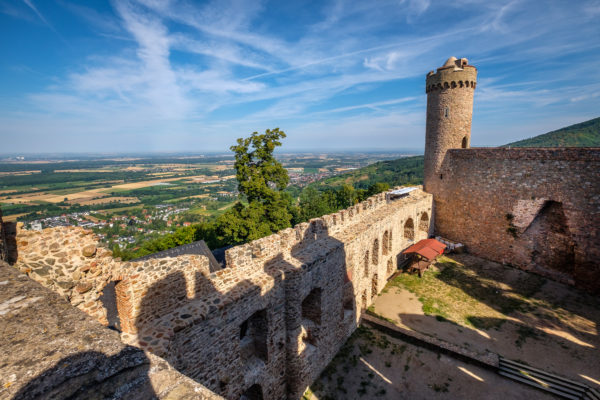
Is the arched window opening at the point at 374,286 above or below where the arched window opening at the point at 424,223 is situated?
below

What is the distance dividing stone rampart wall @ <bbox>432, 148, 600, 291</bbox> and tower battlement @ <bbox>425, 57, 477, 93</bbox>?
12.2 feet

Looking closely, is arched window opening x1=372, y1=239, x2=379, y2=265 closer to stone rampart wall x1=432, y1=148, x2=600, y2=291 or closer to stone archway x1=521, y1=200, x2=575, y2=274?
stone rampart wall x1=432, y1=148, x2=600, y2=291

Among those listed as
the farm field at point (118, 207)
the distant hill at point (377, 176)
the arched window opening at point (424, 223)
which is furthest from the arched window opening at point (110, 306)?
the distant hill at point (377, 176)

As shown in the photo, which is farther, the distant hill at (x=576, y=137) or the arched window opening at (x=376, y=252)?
the distant hill at (x=576, y=137)

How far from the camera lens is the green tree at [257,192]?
660 inches

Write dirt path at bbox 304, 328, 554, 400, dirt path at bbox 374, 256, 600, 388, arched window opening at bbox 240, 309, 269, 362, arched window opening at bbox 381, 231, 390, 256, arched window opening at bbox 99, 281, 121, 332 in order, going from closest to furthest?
arched window opening at bbox 240, 309, 269, 362
arched window opening at bbox 99, 281, 121, 332
dirt path at bbox 304, 328, 554, 400
dirt path at bbox 374, 256, 600, 388
arched window opening at bbox 381, 231, 390, 256

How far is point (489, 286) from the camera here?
44.0 feet

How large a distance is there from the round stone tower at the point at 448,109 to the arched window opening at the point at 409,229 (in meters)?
3.52

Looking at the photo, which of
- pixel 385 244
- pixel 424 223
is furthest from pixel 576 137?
pixel 385 244

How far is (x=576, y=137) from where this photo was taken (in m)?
50.4

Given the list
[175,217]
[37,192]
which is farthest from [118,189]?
[175,217]

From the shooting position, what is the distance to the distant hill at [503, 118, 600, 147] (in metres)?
47.9

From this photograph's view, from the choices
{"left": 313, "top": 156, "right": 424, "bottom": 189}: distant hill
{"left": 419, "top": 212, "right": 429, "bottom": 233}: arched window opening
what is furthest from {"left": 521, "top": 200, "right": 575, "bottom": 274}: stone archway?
{"left": 313, "top": 156, "right": 424, "bottom": 189}: distant hill

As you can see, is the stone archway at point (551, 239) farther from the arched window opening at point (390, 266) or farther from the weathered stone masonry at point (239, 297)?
the weathered stone masonry at point (239, 297)
